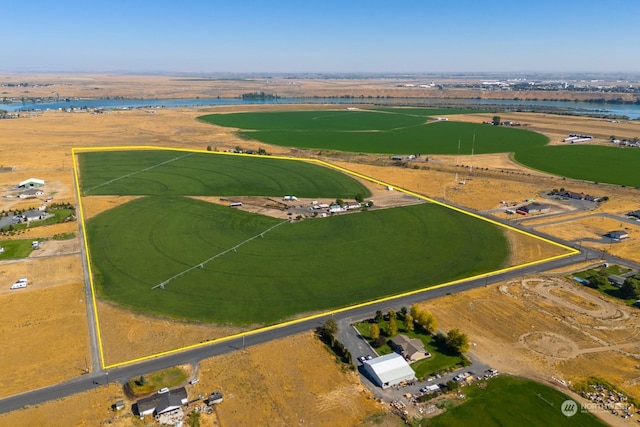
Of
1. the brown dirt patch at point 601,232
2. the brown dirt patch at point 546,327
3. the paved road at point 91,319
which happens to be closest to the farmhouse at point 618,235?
the brown dirt patch at point 601,232

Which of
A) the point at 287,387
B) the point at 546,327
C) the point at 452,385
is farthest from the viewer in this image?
the point at 546,327

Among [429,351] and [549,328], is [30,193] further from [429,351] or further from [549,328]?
[549,328]

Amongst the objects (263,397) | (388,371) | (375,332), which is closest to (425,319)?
(375,332)

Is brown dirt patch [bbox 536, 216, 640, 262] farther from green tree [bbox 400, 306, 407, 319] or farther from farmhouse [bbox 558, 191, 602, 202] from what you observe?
green tree [bbox 400, 306, 407, 319]

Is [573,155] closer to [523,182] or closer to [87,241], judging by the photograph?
[523,182]

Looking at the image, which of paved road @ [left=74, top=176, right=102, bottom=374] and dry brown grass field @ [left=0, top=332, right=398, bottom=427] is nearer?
dry brown grass field @ [left=0, top=332, right=398, bottom=427]

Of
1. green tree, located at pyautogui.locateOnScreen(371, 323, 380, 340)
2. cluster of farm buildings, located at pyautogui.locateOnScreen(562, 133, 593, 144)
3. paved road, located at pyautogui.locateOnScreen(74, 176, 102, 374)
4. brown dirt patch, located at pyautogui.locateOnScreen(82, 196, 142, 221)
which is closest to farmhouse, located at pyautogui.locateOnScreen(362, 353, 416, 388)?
green tree, located at pyautogui.locateOnScreen(371, 323, 380, 340)
